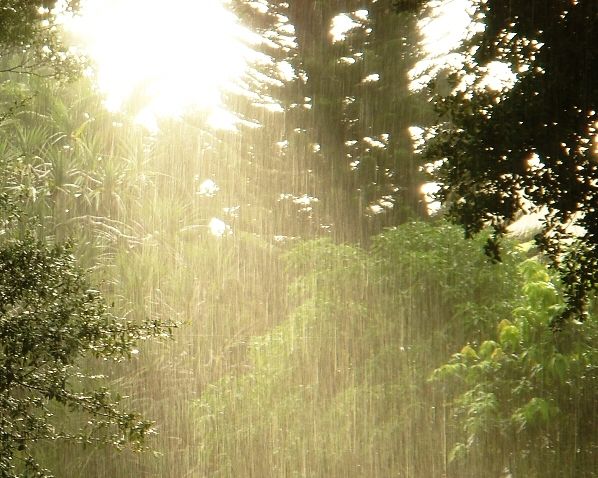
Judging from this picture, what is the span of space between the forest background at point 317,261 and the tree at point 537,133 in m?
0.02

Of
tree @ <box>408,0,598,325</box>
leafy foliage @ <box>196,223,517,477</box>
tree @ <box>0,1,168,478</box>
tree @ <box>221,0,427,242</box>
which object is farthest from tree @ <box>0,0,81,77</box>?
tree @ <box>221,0,427,242</box>

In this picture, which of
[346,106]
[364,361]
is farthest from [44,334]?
[346,106]

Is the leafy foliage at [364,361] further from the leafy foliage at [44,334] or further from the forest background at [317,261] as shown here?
the leafy foliage at [44,334]

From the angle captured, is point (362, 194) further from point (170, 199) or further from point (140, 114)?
point (140, 114)

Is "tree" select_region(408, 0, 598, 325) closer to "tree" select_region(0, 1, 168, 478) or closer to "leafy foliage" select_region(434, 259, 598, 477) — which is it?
"leafy foliage" select_region(434, 259, 598, 477)

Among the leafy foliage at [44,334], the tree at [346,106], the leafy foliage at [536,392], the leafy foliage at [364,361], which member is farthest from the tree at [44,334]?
the tree at [346,106]

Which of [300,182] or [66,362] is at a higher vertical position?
[300,182]

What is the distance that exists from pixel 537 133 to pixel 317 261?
641cm

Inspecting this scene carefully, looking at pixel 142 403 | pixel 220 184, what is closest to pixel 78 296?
pixel 142 403

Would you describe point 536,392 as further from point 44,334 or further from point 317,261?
point 44,334

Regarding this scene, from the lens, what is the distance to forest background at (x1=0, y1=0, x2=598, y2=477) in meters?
6.94

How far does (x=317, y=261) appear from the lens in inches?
501

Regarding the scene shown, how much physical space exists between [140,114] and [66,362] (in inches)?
636

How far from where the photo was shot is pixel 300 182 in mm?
19453
